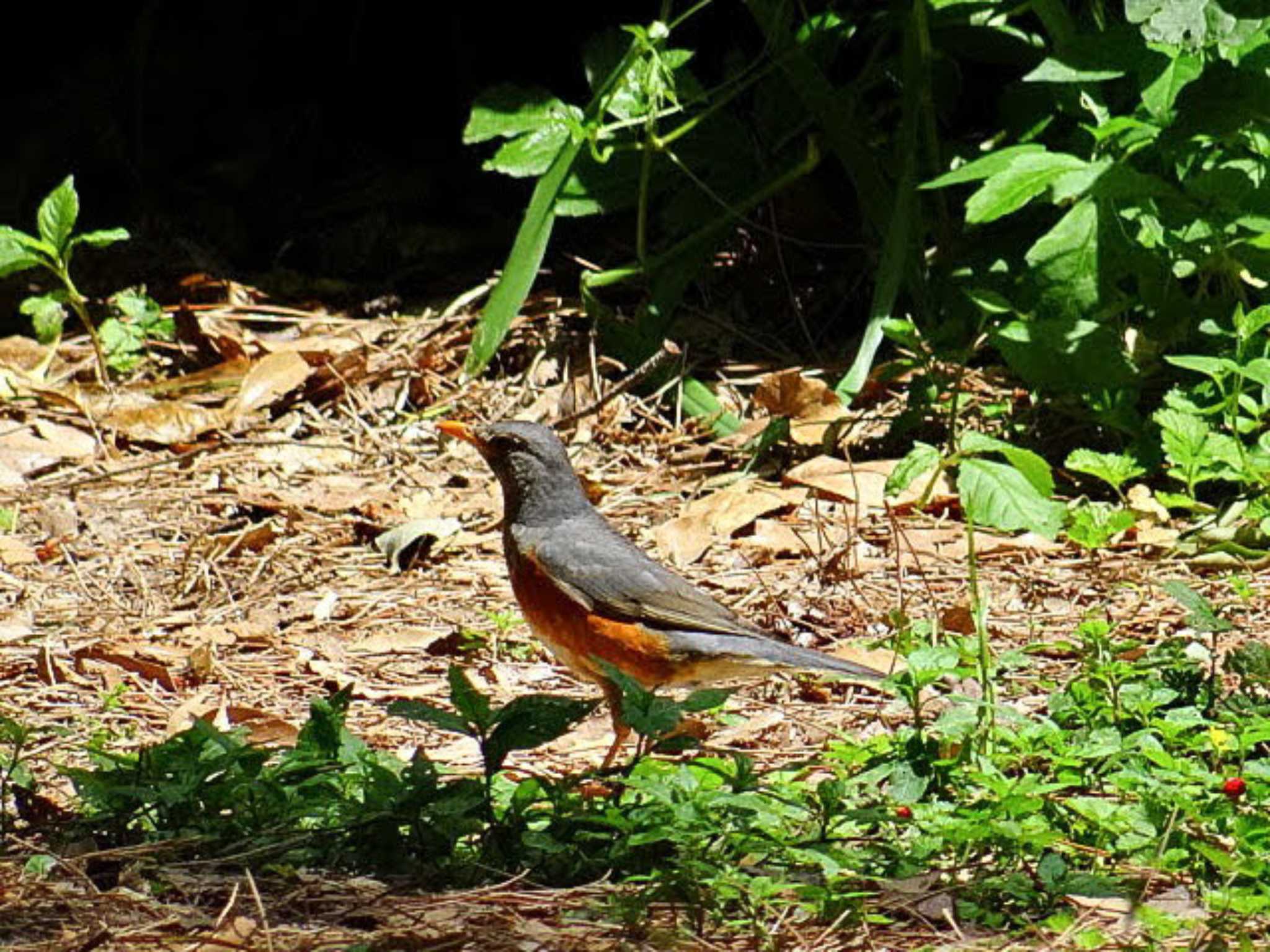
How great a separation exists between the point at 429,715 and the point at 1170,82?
3093 mm

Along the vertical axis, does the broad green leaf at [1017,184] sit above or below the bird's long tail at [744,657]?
above

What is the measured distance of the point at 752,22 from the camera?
7879mm

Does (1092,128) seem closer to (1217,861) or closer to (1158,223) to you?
(1158,223)

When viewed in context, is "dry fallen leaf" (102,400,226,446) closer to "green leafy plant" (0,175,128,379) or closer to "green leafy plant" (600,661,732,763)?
"green leafy plant" (0,175,128,379)

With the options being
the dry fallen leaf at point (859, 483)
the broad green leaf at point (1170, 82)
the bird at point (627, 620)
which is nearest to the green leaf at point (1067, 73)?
the broad green leaf at point (1170, 82)

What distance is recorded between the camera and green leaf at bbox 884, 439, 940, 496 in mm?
5164

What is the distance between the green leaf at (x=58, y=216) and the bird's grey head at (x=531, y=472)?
2.11 metres

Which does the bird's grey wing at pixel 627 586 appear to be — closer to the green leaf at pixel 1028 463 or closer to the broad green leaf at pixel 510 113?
the green leaf at pixel 1028 463

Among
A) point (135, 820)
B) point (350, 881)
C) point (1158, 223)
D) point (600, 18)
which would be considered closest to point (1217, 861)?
point (350, 881)

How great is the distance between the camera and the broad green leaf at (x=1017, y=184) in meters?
5.18

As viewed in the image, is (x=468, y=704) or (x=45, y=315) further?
(x=45, y=315)

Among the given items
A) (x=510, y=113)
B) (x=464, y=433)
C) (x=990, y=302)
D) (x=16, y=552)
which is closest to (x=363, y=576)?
(x=464, y=433)

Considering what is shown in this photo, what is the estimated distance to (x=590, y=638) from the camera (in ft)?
14.8

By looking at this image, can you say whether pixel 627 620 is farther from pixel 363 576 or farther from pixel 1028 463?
pixel 1028 463
